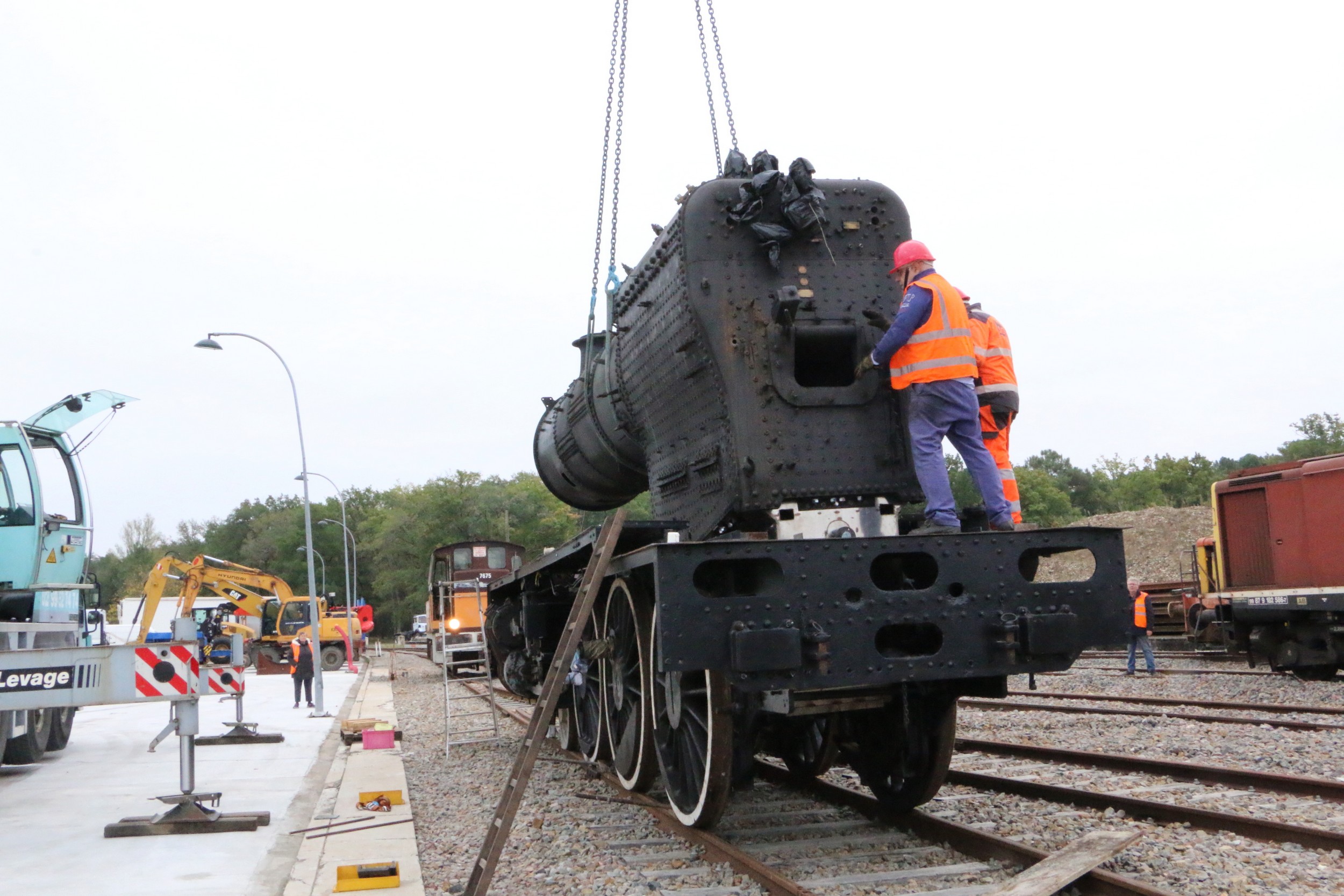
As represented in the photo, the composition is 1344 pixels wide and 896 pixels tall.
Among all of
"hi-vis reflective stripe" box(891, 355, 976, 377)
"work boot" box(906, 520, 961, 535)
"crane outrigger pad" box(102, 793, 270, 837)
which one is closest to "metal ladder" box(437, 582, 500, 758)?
"crane outrigger pad" box(102, 793, 270, 837)

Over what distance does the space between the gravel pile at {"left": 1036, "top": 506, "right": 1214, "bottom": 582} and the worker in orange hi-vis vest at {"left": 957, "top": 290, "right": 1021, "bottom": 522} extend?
3396cm

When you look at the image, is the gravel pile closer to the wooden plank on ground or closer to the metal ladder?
the metal ladder

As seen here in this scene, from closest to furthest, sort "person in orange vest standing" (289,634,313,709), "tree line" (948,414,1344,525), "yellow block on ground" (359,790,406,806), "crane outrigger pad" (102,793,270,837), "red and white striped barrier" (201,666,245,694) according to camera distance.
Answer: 1. "crane outrigger pad" (102,793,270,837)
2. "red and white striped barrier" (201,666,245,694)
3. "yellow block on ground" (359,790,406,806)
4. "person in orange vest standing" (289,634,313,709)
5. "tree line" (948,414,1344,525)

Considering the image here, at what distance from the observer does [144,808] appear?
8.41 metres

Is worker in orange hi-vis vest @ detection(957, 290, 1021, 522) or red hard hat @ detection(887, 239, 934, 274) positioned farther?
worker in orange hi-vis vest @ detection(957, 290, 1021, 522)

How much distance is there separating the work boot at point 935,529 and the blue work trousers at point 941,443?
0.02m

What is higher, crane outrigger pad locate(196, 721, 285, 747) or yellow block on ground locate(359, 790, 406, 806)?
yellow block on ground locate(359, 790, 406, 806)

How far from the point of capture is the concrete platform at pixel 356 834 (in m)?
5.62

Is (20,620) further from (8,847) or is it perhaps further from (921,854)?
(921,854)

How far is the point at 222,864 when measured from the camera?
629 centimetres

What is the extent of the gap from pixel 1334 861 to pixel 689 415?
366 cm

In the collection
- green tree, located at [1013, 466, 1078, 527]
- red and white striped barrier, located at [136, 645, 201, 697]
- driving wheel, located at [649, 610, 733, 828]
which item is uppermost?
green tree, located at [1013, 466, 1078, 527]

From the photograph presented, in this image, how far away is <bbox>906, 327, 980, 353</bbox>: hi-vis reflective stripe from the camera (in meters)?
5.31

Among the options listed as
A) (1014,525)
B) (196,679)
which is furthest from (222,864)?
(1014,525)
